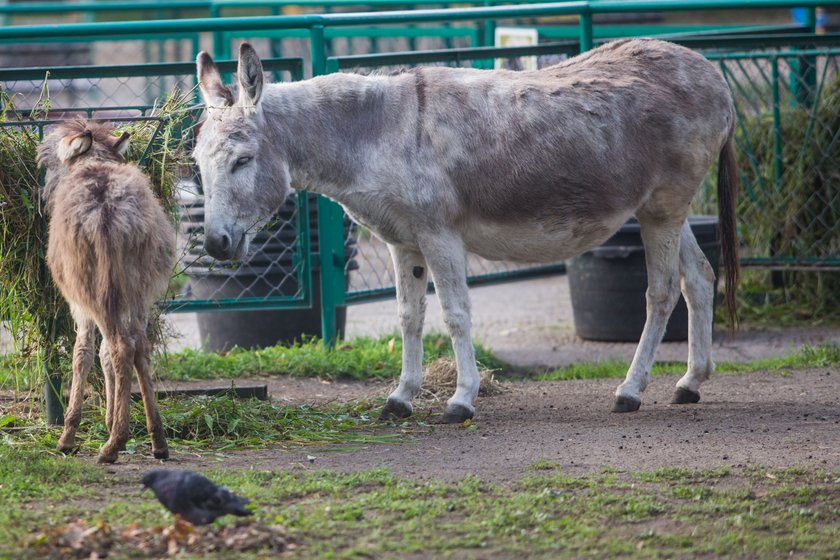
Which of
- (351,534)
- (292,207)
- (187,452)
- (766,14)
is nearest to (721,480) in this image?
(351,534)

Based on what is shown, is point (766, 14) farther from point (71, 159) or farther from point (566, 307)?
point (71, 159)

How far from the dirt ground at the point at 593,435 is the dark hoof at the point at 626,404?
5cm

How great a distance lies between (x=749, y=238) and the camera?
8.33 m

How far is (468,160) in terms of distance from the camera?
17.1 ft

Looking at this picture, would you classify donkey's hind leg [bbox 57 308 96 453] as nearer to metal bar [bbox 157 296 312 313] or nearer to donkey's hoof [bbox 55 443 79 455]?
donkey's hoof [bbox 55 443 79 455]

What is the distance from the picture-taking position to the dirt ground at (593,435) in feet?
14.8

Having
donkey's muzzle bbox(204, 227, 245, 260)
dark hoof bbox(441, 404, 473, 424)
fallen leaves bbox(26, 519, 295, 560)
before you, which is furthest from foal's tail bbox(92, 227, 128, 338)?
dark hoof bbox(441, 404, 473, 424)

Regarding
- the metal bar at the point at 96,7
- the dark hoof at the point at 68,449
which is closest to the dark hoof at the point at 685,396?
the dark hoof at the point at 68,449

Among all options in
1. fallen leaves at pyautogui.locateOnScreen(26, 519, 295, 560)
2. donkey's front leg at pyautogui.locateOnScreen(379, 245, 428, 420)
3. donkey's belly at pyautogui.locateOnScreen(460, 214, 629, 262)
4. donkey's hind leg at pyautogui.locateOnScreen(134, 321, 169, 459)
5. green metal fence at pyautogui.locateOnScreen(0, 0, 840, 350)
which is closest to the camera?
fallen leaves at pyautogui.locateOnScreen(26, 519, 295, 560)

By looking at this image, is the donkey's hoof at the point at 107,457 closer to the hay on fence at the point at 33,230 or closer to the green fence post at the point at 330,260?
the hay on fence at the point at 33,230

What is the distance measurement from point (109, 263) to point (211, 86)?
1158mm

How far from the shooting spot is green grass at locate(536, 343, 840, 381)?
664 centimetres

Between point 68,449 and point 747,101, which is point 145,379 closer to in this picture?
point 68,449

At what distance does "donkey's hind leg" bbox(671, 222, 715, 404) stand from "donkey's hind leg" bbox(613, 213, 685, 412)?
0.13 metres
